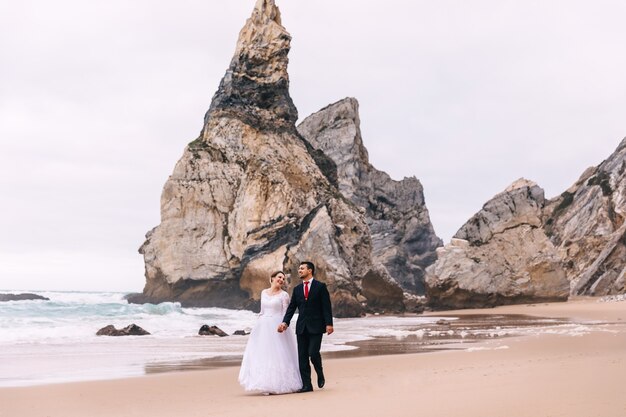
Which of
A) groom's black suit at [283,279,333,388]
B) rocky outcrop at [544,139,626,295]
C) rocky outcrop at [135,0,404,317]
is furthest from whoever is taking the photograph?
rocky outcrop at [544,139,626,295]

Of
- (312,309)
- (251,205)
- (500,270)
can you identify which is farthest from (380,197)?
(312,309)

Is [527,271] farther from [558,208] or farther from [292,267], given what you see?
[558,208]

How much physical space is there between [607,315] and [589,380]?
22.8 meters

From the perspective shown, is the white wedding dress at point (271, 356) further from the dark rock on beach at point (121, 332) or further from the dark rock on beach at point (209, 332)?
the dark rock on beach at point (121, 332)

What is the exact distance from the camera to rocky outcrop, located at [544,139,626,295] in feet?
150

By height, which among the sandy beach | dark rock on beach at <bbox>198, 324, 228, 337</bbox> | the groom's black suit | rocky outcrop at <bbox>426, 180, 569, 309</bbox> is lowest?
the sandy beach

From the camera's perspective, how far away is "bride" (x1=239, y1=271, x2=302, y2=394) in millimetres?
8539

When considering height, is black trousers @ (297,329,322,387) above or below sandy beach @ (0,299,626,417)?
above

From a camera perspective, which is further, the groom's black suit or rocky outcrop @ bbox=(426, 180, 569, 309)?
rocky outcrop @ bbox=(426, 180, 569, 309)

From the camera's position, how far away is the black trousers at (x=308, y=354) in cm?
869

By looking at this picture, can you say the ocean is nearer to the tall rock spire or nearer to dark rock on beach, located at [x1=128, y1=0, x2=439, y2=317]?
dark rock on beach, located at [x1=128, y1=0, x2=439, y2=317]

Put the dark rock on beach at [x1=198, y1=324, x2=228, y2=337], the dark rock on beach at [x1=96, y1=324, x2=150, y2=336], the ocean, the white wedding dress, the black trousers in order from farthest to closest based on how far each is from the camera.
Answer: the dark rock on beach at [x1=198, y1=324, x2=228, y2=337] < the dark rock on beach at [x1=96, y1=324, x2=150, y2=336] < the ocean < the black trousers < the white wedding dress

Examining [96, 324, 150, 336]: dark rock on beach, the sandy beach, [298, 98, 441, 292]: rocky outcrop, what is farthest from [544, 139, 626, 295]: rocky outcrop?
the sandy beach

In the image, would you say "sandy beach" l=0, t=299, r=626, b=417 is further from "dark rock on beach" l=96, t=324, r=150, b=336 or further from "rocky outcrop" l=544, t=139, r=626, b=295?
"rocky outcrop" l=544, t=139, r=626, b=295
